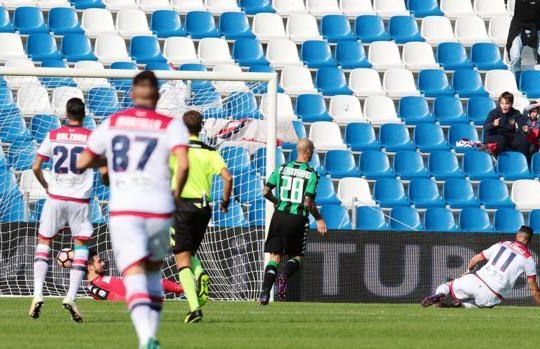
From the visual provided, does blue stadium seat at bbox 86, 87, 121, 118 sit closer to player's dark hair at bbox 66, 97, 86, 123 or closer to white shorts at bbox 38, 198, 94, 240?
white shorts at bbox 38, 198, 94, 240

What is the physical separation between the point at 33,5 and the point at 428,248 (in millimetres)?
9516

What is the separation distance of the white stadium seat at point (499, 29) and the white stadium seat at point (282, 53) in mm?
3894

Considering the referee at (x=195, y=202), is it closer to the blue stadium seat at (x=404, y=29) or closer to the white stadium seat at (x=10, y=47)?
the white stadium seat at (x=10, y=47)

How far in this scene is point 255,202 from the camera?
1823 centimetres

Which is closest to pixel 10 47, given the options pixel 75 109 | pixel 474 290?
pixel 474 290

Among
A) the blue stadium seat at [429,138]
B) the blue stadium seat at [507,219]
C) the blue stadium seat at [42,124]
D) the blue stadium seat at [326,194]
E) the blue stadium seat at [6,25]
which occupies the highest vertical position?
the blue stadium seat at [6,25]

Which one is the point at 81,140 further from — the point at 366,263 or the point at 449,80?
the point at 449,80

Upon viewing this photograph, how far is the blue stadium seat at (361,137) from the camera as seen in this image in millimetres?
21547

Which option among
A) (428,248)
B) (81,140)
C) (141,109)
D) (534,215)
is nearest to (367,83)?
(534,215)

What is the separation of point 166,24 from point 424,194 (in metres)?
5.94

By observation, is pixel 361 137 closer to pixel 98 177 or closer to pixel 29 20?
pixel 98 177

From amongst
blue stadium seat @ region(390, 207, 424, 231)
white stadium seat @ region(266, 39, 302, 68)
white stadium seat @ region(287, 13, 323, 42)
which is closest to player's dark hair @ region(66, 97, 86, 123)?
Result: blue stadium seat @ region(390, 207, 424, 231)

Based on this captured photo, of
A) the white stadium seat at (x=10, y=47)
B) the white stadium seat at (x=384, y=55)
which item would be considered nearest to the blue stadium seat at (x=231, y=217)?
the white stadium seat at (x=10, y=47)

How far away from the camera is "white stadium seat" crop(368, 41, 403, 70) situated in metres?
23.4
